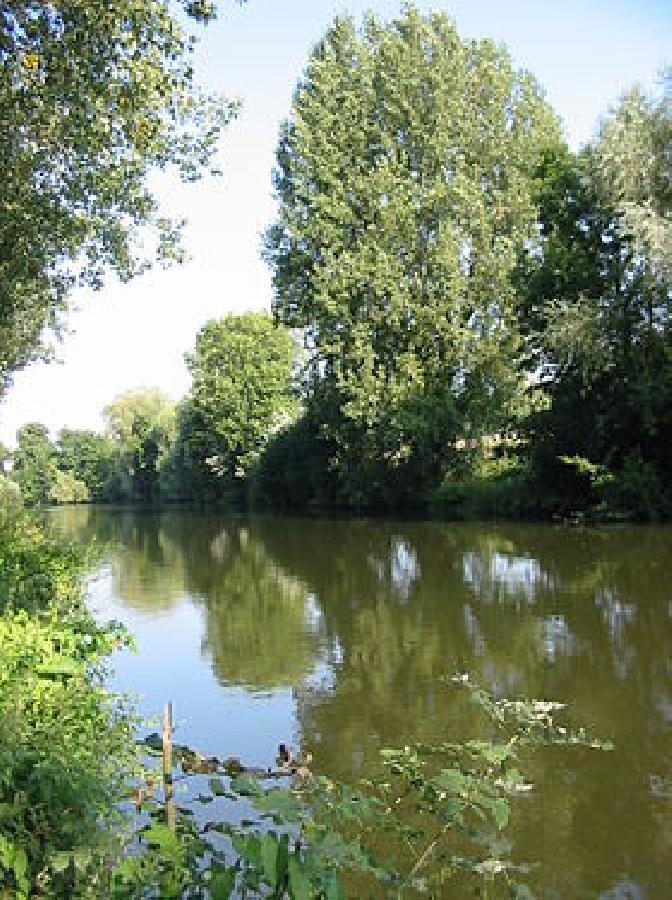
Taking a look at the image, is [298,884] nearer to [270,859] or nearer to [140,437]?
[270,859]

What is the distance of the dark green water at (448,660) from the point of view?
19.7 feet

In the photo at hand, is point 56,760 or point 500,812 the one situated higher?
point 500,812

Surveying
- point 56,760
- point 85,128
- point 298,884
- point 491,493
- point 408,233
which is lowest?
point 56,760

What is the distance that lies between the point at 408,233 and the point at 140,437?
65991 mm

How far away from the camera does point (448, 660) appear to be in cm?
1093

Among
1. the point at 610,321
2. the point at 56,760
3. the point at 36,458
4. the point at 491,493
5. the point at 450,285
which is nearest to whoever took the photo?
the point at 56,760

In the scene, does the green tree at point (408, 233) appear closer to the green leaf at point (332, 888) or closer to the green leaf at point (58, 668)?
the green leaf at point (58, 668)

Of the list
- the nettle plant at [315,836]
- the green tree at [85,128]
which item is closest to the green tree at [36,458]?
the green tree at [85,128]

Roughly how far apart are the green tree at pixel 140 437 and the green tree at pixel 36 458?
17.7 m

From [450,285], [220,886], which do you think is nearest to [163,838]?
[220,886]

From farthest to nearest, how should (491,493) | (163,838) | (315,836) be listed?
(491,493) < (163,838) < (315,836)

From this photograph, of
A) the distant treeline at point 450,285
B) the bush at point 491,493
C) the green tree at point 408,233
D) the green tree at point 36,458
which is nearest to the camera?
the distant treeline at point 450,285

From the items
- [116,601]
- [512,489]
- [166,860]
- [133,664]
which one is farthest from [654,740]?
[512,489]

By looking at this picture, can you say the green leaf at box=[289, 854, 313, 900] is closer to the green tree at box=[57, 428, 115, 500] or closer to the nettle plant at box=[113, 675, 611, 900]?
the nettle plant at box=[113, 675, 611, 900]
